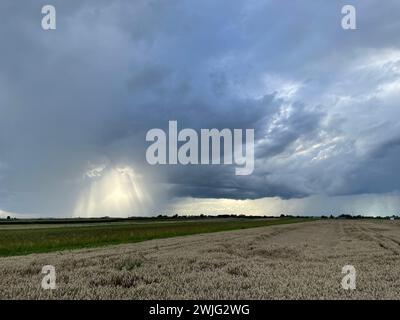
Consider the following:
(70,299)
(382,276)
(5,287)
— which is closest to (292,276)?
(382,276)
